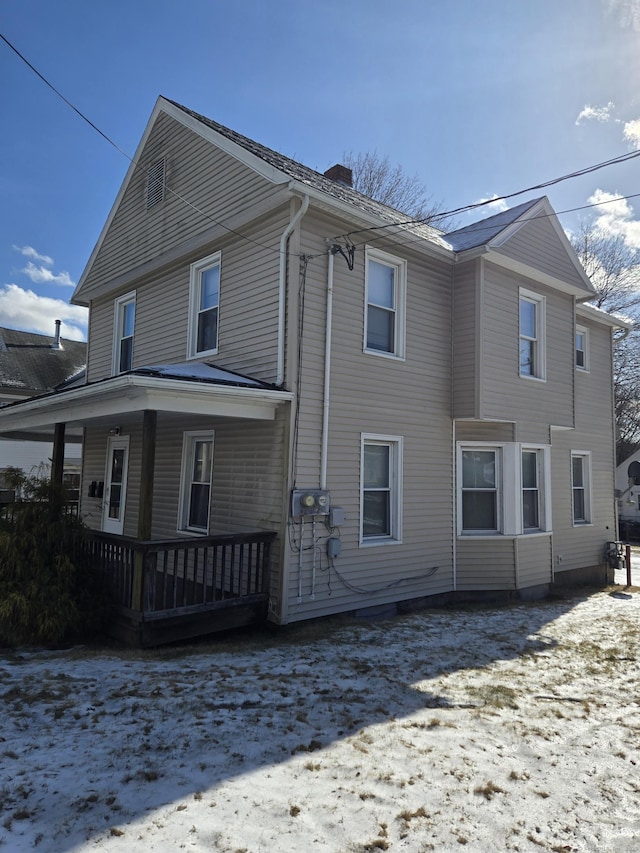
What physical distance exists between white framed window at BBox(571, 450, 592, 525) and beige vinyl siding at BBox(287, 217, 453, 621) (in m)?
4.36

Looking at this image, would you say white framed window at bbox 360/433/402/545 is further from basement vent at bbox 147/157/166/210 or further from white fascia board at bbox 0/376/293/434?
basement vent at bbox 147/157/166/210

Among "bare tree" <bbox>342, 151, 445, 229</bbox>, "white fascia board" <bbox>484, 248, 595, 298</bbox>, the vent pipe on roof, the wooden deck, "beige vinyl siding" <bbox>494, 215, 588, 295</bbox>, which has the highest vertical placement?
"bare tree" <bbox>342, 151, 445, 229</bbox>

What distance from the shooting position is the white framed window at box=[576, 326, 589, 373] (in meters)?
12.8

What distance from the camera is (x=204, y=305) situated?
369 inches

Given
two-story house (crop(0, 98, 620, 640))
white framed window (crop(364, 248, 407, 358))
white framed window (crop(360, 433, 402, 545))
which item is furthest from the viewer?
white framed window (crop(364, 248, 407, 358))

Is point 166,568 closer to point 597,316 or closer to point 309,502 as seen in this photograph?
point 309,502

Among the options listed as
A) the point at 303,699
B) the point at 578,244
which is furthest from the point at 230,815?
the point at 578,244

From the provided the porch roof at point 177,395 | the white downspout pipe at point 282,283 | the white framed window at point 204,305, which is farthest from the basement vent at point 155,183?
the porch roof at point 177,395

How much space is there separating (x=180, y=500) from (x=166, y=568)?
9.81 feet

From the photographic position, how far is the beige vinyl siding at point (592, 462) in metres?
11.4

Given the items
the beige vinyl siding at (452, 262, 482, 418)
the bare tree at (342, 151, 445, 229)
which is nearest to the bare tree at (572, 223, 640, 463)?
the bare tree at (342, 151, 445, 229)

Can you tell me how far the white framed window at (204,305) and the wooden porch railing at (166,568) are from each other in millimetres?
3401

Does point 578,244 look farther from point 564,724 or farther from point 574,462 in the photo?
point 564,724

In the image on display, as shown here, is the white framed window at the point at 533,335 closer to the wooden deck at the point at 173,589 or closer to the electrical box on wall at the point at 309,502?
the electrical box on wall at the point at 309,502
